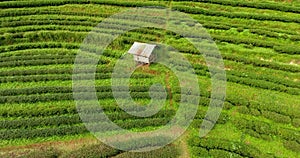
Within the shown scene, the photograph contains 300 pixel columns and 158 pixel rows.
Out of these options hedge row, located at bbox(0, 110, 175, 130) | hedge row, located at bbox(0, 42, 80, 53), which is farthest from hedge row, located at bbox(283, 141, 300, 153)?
hedge row, located at bbox(0, 42, 80, 53)

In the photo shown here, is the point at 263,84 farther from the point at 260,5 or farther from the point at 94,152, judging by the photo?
the point at 94,152

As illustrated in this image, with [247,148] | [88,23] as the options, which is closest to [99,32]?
[88,23]

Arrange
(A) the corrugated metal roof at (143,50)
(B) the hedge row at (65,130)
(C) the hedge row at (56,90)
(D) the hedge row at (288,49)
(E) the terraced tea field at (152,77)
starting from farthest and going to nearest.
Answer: (D) the hedge row at (288,49)
(A) the corrugated metal roof at (143,50)
(C) the hedge row at (56,90)
(B) the hedge row at (65,130)
(E) the terraced tea field at (152,77)

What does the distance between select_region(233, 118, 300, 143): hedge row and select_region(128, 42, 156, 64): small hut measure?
12.3m

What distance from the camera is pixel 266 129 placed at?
30281 mm

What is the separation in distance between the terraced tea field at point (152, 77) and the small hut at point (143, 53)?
106 centimetres

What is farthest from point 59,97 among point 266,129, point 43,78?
point 266,129

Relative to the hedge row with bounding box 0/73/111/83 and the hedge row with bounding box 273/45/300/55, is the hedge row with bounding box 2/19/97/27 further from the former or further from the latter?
the hedge row with bounding box 273/45/300/55

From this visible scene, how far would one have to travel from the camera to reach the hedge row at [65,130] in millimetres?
30484

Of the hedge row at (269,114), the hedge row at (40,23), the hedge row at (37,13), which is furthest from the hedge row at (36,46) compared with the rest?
the hedge row at (269,114)

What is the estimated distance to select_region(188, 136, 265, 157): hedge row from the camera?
2830 cm

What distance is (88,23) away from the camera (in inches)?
1762

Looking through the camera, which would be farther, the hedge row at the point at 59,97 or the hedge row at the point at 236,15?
the hedge row at the point at 236,15

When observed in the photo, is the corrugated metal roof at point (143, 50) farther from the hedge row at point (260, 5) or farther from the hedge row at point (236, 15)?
the hedge row at point (260, 5)
